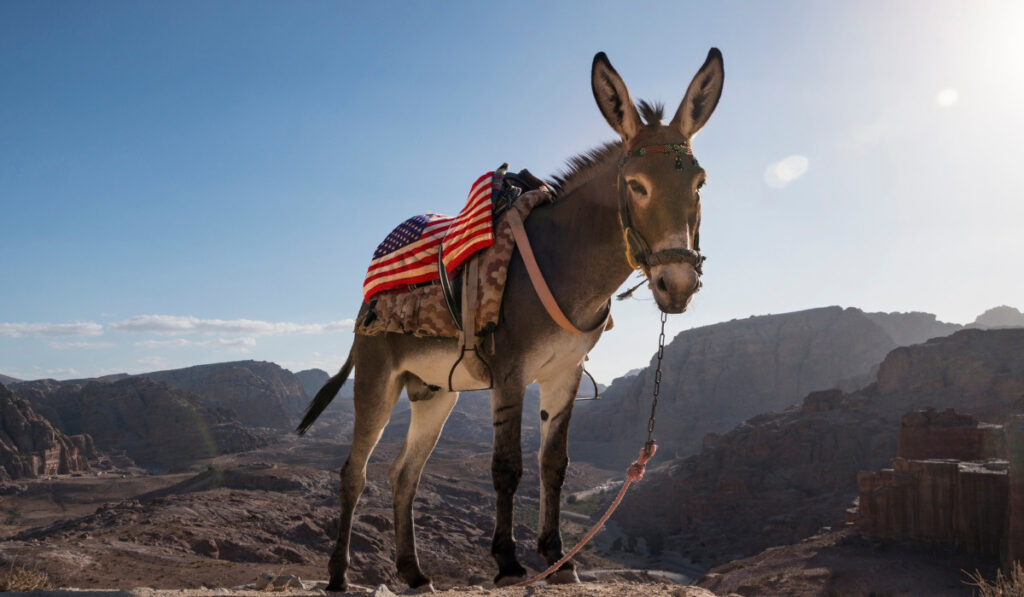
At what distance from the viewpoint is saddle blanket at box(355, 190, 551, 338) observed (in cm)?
420

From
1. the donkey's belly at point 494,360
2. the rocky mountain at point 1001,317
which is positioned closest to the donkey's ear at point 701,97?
the donkey's belly at point 494,360

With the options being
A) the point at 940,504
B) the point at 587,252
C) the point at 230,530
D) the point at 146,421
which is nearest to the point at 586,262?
the point at 587,252

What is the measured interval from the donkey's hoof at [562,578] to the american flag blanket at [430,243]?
2344 mm

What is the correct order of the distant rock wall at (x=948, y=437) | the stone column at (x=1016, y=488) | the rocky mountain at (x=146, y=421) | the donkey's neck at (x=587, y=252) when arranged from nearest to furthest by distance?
1. the donkey's neck at (x=587, y=252)
2. the stone column at (x=1016, y=488)
3. the distant rock wall at (x=948, y=437)
4. the rocky mountain at (x=146, y=421)

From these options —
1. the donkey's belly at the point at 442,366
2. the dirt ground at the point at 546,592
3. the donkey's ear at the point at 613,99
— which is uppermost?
the donkey's ear at the point at 613,99

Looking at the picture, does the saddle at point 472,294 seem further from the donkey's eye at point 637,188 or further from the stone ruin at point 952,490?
the stone ruin at point 952,490

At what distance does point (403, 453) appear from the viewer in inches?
230

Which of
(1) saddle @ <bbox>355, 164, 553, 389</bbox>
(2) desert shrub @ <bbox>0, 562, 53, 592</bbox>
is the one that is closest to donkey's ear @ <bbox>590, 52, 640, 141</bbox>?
(1) saddle @ <bbox>355, 164, 553, 389</bbox>

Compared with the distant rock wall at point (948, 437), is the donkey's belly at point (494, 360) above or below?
above

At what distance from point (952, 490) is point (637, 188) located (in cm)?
4224

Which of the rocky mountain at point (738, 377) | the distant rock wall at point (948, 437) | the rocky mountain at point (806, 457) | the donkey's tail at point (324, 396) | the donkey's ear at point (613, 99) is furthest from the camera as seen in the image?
the rocky mountain at point (738, 377)

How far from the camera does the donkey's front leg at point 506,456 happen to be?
13.1 feet

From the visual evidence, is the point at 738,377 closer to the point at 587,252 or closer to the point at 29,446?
the point at 29,446

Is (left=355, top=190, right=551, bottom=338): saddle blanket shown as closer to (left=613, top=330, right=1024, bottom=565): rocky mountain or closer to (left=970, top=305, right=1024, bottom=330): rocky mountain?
(left=613, top=330, right=1024, bottom=565): rocky mountain
